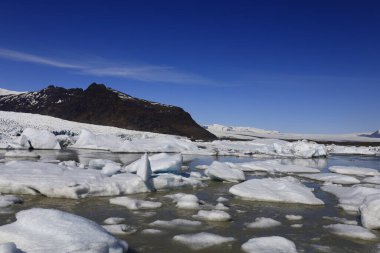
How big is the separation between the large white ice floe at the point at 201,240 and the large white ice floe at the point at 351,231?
54.7 inches

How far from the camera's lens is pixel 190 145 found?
19.0m

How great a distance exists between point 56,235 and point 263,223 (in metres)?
2.75

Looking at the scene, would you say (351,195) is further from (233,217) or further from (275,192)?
(233,217)

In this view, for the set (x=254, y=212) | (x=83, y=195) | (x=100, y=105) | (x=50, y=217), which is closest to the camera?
(x=50, y=217)

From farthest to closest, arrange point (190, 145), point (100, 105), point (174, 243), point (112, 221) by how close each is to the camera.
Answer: point (100, 105) < point (190, 145) < point (112, 221) < point (174, 243)

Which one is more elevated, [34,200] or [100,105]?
[100,105]

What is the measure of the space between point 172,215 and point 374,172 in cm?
842

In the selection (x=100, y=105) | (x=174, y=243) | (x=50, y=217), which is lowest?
(x=174, y=243)

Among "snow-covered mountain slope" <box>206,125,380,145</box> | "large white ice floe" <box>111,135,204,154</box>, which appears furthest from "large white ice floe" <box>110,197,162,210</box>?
"snow-covered mountain slope" <box>206,125,380,145</box>

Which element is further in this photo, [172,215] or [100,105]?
[100,105]

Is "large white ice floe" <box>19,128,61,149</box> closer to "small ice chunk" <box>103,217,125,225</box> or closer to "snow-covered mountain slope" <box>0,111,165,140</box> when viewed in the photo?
"snow-covered mountain slope" <box>0,111,165,140</box>

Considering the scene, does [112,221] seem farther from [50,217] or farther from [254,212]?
[254,212]

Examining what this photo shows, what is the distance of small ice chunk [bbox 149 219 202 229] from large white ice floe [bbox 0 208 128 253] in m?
1.20

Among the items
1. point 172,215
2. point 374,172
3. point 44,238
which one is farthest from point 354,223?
point 374,172
